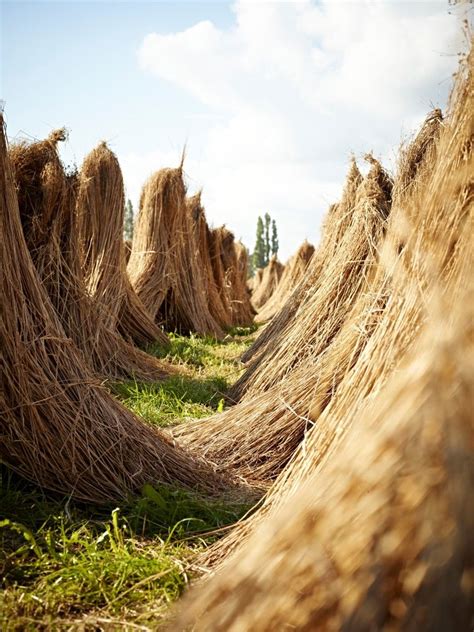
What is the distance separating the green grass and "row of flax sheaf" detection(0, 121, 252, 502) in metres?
0.14

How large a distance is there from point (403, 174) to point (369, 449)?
2819mm

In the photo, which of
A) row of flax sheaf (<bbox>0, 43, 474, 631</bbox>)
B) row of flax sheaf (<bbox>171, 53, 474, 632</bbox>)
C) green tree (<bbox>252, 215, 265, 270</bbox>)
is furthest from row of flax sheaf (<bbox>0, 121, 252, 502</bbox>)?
green tree (<bbox>252, 215, 265, 270</bbox>)

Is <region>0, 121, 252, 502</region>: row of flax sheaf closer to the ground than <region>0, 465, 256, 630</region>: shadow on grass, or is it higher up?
higher up

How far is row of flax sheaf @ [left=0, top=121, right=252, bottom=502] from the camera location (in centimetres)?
240

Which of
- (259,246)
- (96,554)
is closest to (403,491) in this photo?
(96,554)

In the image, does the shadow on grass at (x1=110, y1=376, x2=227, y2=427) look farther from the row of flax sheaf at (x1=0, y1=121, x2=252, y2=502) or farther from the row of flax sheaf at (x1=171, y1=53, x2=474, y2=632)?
the row of flax sheaf at (x1=171, y1=53, x2=474, y2=632)

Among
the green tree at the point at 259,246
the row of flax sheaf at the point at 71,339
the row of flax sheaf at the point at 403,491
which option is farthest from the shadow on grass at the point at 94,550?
the green tree at the point at 259,246

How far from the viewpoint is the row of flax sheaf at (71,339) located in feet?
7.87

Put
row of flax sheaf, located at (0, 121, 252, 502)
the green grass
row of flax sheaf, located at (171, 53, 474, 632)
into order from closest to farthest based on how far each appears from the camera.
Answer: row of flax sheaf, located at (171, 53, 474, 632), the green grass, row of flax sheaf, located at (0, 121, 252, 502)

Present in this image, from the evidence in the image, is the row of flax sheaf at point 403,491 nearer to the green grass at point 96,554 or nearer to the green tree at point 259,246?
the green grass at point 96,554

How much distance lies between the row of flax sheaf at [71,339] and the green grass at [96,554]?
0.45 ft

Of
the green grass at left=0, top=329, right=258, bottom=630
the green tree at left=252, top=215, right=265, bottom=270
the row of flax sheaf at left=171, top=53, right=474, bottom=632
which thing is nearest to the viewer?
the row of flax sheaf at left=171, top=53, right=474, bottom=632

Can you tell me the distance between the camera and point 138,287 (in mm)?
7961

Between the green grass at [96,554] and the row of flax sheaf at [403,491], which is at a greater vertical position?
the row of flax sheaf at [403,491]
